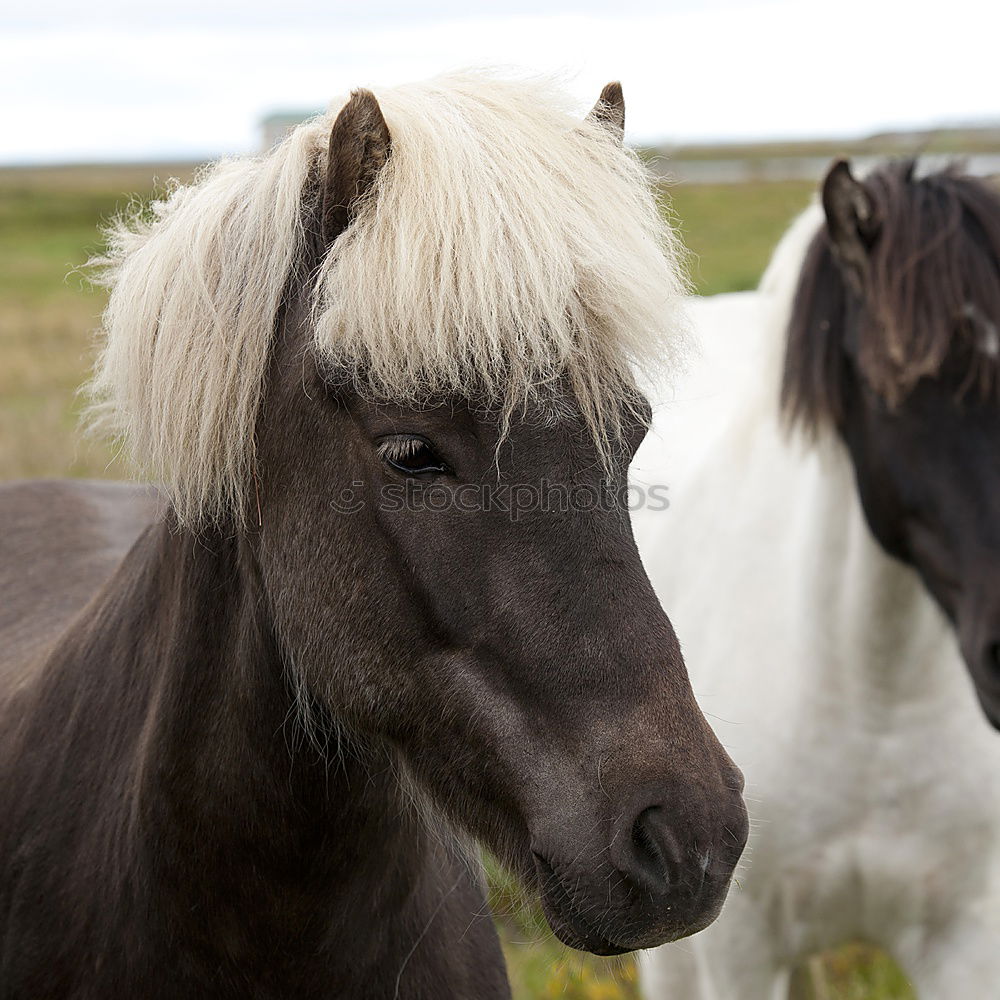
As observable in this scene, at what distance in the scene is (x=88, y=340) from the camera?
2797 millimetres

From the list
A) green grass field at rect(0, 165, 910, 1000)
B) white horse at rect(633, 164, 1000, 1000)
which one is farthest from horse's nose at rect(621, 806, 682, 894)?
white horse at rect(633, 164, 1000, 1000)

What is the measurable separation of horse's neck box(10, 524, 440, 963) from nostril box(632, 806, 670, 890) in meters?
0.55

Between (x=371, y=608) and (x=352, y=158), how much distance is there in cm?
68

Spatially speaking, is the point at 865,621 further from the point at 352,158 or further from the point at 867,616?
the point at 352,158

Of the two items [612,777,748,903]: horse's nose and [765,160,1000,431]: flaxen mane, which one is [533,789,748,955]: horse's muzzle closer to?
[612,777,748,903]: horse's nose

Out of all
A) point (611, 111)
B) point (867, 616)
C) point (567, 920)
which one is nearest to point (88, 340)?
point (611, 111)

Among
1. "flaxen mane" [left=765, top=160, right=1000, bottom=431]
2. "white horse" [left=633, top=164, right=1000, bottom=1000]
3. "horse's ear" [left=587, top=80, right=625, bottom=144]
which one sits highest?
"horse's ear" [left=587, top=80, right=625, bottom=144]

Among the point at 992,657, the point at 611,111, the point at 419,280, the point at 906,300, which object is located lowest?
the point at 992,657

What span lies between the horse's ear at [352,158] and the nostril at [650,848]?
0.98 m

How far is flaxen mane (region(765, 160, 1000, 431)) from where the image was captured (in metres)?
2.81

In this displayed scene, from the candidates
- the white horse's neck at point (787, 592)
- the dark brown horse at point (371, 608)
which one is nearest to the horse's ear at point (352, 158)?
the dark brown horse at point (371, 608)

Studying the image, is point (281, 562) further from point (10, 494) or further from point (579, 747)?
point (10, 494)

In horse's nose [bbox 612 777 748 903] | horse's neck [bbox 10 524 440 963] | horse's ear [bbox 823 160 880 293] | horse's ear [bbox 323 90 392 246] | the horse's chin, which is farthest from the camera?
horse's ear [bbox 823 160 880 293]

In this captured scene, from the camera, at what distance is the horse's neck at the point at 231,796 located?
1919mm
